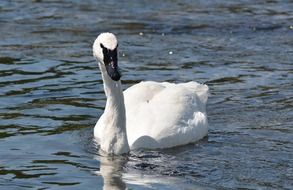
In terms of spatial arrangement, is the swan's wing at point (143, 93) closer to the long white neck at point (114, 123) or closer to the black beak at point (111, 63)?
the long white neck at point (114, 123)

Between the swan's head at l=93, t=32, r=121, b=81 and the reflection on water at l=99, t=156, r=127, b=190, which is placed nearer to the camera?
the reflection on water at l=99, t=156, r=127, b=190

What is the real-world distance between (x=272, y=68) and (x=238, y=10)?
189 inches

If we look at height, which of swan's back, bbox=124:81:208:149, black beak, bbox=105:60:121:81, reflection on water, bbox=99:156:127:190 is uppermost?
black beak, bbox=105:60:121:81

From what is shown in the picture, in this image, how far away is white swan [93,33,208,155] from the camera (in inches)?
453

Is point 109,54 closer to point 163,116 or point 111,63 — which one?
point 111,63

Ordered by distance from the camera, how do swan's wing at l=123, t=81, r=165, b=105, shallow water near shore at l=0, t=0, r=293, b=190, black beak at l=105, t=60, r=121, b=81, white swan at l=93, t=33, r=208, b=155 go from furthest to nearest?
1. swan's wing at l=123, t=81, r=165, b=105
2. white swan at l=93, t=33, r=208, b=155
3. black beak at l=105, t=60, r=121, b=81
4. shallow water near shore at l=0, t=0, r=293, b=190

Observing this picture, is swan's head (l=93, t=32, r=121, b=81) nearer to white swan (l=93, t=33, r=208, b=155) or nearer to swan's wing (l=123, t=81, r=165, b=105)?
white swan (l=93, t=33, r=208, b=155)

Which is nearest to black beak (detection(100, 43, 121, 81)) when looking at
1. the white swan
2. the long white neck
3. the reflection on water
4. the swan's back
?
the white swan

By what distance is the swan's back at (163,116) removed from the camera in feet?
39.7

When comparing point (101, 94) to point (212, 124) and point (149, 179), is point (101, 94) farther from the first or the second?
point (149, 179)

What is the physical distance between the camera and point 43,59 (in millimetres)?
16484

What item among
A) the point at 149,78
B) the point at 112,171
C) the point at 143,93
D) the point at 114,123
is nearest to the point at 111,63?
the point at 114,123

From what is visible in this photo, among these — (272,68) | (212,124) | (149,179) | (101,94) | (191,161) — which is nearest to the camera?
(149,179)

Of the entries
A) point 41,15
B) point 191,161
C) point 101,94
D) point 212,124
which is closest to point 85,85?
point 101,94
